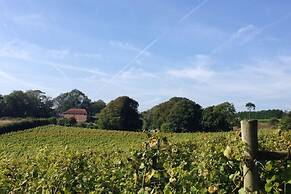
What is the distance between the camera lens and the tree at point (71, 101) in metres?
129

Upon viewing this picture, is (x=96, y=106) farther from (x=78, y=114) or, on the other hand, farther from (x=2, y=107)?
(x=2, y=107)

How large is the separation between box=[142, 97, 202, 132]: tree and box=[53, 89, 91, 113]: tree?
54425mm

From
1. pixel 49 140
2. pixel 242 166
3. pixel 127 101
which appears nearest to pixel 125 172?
pixel 242 166

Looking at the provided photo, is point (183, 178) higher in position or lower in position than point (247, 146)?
lower

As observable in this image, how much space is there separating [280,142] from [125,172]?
224 cm

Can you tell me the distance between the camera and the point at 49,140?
56.8m

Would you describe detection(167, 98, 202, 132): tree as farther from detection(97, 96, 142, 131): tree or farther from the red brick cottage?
the red brick cottage

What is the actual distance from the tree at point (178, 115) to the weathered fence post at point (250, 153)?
6454cm

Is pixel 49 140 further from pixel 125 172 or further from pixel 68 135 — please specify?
pixel 125 172

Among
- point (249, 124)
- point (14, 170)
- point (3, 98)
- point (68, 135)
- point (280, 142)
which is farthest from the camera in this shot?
point (3, 98)

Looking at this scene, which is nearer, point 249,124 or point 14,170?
point 249,124

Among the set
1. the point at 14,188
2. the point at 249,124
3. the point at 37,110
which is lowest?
the point at 14,188

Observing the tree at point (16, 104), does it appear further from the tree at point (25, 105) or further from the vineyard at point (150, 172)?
the vineyard at point (150, 172)

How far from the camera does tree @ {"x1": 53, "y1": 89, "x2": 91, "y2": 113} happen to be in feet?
424
